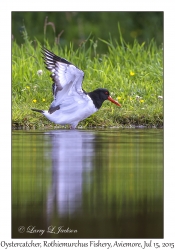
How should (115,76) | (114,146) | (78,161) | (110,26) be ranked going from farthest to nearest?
(110,26) → (115,76) → (114,146) → (78,161)

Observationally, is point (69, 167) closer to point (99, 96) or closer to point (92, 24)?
point (99, 96)

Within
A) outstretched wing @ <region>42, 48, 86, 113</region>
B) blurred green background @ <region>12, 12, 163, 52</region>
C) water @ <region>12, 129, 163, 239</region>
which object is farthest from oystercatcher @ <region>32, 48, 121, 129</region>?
blurred green background @ <region>12, 12, 163, 52</region>

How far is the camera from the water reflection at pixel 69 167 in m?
7.17

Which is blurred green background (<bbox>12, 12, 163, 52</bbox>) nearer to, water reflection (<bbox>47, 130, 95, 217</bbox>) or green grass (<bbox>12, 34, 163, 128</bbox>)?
green grass (<bbox>12, 34, 163, 128</bbox>)

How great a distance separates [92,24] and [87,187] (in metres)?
14.0

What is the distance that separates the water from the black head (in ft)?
4.49

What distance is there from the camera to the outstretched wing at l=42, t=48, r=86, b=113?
10945mm

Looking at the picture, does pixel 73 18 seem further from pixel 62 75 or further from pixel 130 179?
pixel 130 179

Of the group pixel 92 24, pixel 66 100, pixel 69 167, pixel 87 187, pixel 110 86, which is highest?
pixel 92 24

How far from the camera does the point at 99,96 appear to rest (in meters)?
11.9

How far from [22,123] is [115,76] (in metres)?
2.30

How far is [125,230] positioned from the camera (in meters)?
6.66

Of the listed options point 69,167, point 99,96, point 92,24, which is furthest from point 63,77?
point 92,24

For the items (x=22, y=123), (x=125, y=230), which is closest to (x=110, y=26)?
(x=22, y=123)
